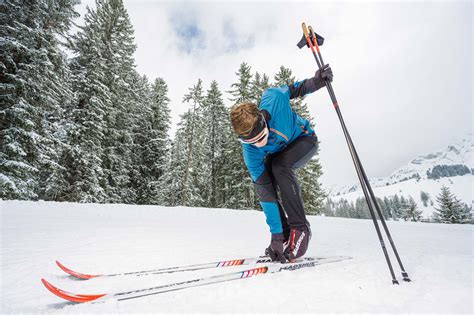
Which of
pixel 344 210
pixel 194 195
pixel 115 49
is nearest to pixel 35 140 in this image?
pixel 115 49

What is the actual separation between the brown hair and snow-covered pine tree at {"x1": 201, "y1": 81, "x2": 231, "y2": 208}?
21.5 metres

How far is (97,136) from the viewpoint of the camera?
13.7 metres

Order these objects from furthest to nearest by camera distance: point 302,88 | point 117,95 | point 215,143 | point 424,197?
point 424,197 → point 215,143 → point 117,95 → point 302,88

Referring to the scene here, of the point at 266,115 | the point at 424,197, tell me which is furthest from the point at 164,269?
the point at 424,197

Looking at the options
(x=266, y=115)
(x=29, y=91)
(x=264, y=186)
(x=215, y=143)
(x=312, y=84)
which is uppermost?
(x=215, y=143)

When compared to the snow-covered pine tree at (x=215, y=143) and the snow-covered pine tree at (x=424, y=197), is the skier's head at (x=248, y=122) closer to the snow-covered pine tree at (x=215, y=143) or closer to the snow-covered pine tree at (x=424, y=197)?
the snow-covered pine tree at (x=215, y=143)

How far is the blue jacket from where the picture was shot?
2408 mm

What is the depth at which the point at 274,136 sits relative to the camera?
94.7 inches

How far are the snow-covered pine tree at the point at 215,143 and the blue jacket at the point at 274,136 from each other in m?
21.1

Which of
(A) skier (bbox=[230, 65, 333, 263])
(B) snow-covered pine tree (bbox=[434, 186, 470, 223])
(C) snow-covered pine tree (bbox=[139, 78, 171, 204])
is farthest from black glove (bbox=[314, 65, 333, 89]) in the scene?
(B) snow-covered pine tree (bbox=[434, 186, 470, 223])

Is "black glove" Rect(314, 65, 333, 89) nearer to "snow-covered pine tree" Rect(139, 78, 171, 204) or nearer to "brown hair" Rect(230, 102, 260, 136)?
"brown hair" Rect(230, 102, 260, 136)

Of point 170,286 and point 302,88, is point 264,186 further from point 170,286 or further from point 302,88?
point 170,286

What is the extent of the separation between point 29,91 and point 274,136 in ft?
41.2

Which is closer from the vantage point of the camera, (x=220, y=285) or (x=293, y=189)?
(x=220, y=285)
